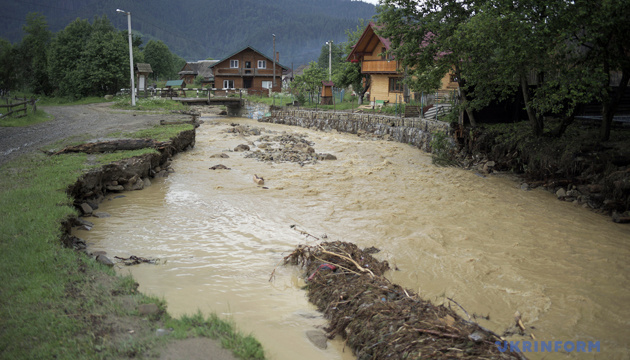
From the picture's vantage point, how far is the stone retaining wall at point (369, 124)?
2467 centimetres

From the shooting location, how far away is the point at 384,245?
9.32 meters

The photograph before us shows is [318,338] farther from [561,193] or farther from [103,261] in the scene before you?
[561,193]

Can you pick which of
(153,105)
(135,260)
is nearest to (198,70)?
(153,105)

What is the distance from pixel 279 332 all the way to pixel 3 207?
5.80m

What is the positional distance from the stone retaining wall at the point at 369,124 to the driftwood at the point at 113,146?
13765mm

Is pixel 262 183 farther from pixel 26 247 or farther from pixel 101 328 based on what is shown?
pixel 101 328

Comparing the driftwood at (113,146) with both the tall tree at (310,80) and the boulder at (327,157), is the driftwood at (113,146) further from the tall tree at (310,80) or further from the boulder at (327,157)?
the tall tree at (310,80)

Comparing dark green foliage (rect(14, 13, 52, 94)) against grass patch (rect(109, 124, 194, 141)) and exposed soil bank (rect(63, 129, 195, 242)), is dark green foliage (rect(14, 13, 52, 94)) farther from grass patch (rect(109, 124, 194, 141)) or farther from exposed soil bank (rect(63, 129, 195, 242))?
exposed soil bank (rect(63, 129, 195, 242))

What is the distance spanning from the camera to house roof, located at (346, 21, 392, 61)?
3608 centimetres

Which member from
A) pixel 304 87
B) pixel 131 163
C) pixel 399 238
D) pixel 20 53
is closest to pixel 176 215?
pixel 131 163

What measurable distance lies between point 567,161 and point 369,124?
18162 millimetres

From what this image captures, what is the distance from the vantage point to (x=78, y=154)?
13.8 metres

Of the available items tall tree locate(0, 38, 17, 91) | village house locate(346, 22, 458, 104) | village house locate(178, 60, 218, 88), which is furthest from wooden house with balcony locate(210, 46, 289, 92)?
village house locate(346, 22, 458, 104)

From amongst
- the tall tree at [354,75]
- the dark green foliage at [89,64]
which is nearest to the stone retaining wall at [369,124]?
the tall tree at [354,75]
